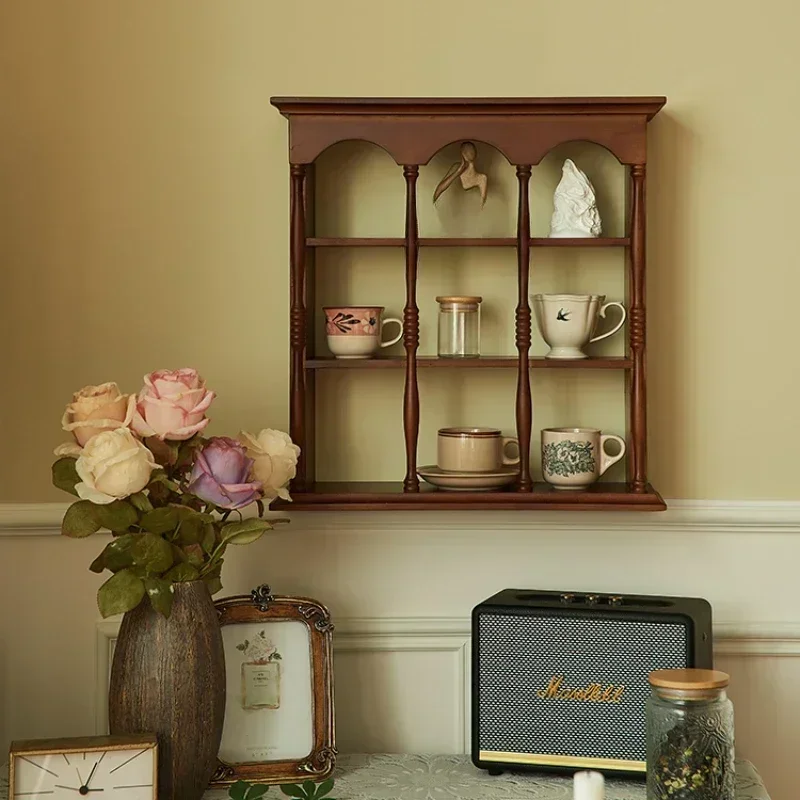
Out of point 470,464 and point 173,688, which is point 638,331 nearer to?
point 470,464

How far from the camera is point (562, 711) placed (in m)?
1.66

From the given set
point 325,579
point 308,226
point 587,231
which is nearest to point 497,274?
point 587,231

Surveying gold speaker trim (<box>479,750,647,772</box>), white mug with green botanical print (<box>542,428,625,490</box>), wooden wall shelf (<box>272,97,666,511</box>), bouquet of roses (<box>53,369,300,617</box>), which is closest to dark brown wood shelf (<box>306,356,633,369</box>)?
wooden wall shelf (<box>272,97,666,511</box>)

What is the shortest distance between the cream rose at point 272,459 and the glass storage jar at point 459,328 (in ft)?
1.15

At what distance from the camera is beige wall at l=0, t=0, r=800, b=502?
183 centimetres

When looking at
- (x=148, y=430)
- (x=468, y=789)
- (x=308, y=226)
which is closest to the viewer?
(x=148, y=430)

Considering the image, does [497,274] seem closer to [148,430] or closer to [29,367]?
[148,430]

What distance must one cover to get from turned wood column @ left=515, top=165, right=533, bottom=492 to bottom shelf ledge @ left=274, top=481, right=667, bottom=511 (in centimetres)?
3

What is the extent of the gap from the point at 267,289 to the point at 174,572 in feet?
1.83

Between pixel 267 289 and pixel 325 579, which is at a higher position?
pixel 267 289

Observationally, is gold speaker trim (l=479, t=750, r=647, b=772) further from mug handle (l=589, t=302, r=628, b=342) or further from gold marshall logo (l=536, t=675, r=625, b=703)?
mug handle (l=589, t=302, r=628, b=342)

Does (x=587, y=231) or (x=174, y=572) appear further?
(x=587, y=231)

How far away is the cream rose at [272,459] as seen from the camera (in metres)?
1.61

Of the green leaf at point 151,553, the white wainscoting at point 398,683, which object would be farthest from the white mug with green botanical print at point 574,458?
the green leaf at point 151,553
